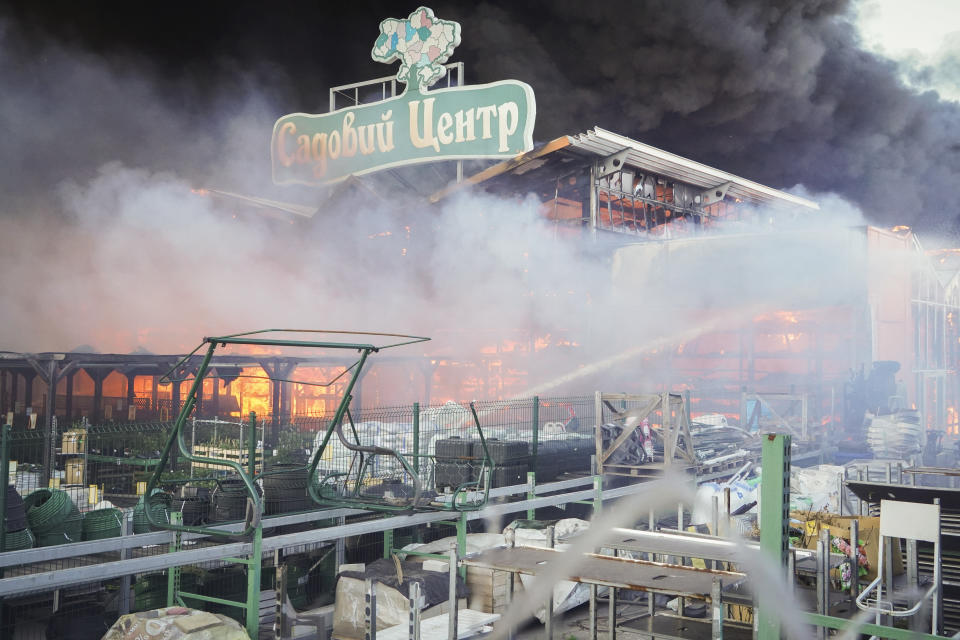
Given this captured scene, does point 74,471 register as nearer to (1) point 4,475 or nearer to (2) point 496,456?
(1) point 4,475

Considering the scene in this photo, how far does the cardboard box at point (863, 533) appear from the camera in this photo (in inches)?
275

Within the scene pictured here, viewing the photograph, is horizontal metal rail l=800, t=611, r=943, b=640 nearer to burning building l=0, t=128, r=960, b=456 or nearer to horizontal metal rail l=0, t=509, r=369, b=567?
horizontal metal rail l=0, t=509, r=369, b=567

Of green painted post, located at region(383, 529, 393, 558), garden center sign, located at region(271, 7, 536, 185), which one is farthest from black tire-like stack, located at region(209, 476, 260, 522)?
garden center sign, located at region(271, 7, 536, 185)

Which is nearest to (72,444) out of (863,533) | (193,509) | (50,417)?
(50,417)

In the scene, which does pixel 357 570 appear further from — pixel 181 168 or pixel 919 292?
pixel 181 168

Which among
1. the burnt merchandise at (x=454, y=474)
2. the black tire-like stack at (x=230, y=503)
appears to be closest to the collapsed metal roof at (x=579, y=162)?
the burnt merchandise at (x=454, y=474)

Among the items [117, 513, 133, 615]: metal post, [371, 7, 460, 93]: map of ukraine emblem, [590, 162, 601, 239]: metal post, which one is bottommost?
[117, 513, 133, 615]: metal post

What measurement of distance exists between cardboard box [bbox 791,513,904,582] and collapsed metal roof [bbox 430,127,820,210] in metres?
12.9

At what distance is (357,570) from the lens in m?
7.60

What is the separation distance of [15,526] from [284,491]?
7.44 feet

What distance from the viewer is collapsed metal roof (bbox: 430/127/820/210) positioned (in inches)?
789

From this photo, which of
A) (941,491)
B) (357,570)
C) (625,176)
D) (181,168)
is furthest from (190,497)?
(181,168)

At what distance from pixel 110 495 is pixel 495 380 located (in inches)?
487

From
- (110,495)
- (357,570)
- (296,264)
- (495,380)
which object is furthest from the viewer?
(296,264)
